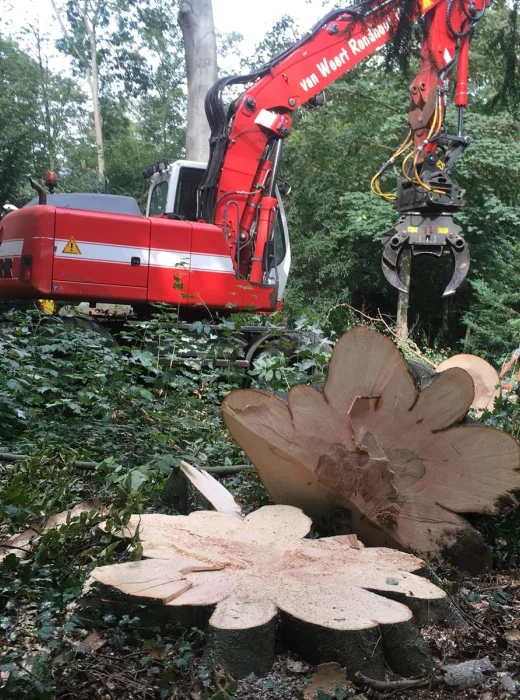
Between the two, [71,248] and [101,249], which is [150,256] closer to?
[101,249]

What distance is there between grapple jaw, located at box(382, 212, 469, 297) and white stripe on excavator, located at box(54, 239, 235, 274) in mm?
1813


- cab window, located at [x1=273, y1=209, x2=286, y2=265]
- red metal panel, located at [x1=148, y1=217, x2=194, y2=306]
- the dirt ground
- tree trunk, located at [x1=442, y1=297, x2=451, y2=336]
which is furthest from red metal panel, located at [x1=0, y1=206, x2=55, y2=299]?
tree trunk, located at [x1=442, y1=297, x2=451, y2=336]

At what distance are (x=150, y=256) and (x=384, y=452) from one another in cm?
425

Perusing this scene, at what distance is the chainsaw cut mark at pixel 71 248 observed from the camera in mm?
6238

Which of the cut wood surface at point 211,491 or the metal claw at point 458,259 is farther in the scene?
the metal claw at point 458,259

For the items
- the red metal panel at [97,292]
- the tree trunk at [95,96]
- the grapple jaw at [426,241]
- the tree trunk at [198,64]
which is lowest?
the red metal panel at [97,292]

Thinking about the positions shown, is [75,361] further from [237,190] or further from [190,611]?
[237,190]

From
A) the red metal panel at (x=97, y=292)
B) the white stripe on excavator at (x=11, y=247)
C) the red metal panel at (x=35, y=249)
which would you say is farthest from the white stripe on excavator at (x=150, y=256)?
the white stripe on excavator at (x=11, y=247)

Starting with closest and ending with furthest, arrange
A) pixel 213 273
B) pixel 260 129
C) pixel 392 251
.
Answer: pixel 392 251, pixel 213 273, pixel 260 129

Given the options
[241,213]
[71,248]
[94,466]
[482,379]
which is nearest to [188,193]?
[241,213]

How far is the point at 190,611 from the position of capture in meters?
2.05

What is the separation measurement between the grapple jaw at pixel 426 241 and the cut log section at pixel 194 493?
2.78 m

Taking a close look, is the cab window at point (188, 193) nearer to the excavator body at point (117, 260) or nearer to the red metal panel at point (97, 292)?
the excavator body at point (117, 260)

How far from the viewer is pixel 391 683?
188cm
